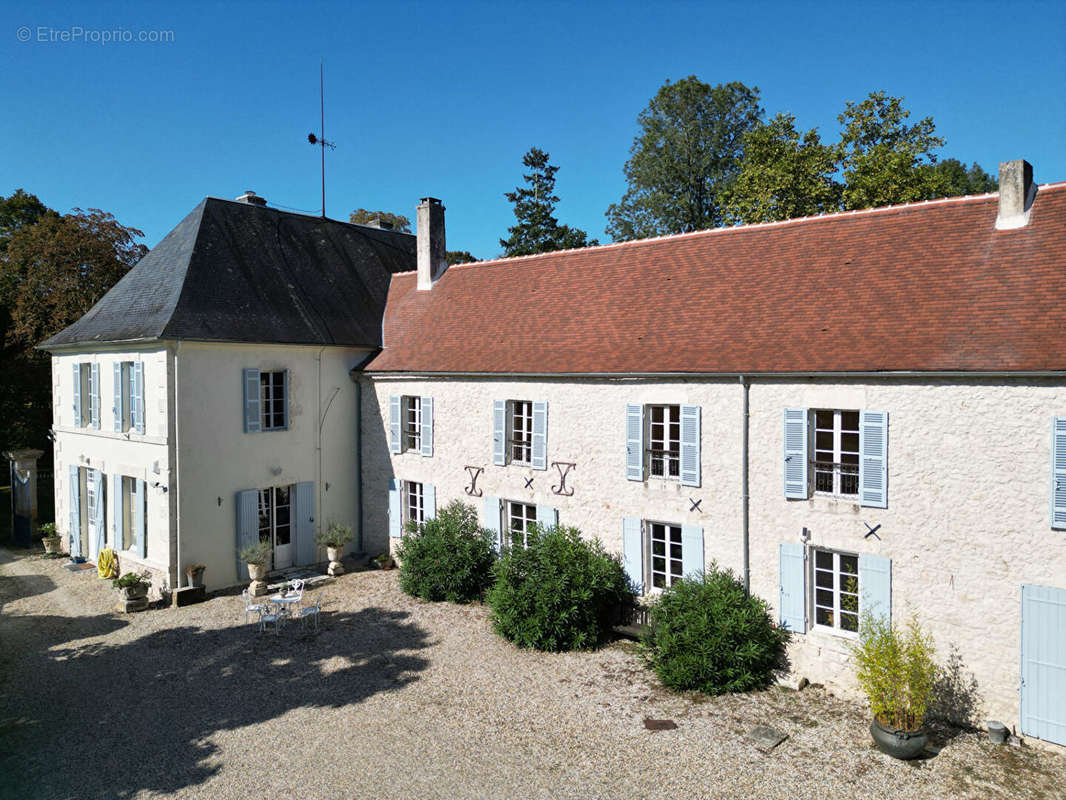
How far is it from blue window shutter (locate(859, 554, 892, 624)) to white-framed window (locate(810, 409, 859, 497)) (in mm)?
1068

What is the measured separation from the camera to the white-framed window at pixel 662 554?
13023 millimetres

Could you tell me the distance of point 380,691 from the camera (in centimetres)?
1133

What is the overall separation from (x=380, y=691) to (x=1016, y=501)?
32.4 feet

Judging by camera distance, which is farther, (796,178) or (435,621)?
(796,178)

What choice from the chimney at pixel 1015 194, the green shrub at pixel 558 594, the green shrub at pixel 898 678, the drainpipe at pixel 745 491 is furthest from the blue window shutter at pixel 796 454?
the chimney at pixel 1015 194

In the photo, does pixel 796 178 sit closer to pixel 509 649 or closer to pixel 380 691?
pixel 509 649

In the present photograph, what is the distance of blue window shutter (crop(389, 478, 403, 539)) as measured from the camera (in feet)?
58.8

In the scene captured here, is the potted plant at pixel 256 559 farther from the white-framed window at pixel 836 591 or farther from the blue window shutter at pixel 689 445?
the white-framed window at pixel 836 591

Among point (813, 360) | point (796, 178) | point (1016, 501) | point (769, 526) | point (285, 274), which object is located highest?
point (796, 178)

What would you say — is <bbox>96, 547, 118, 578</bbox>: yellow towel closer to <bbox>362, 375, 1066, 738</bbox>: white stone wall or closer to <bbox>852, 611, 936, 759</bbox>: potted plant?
<bbox>362, 375, 1066, 738</bbox>: white stone wall

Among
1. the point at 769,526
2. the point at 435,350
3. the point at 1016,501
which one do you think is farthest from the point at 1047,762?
the point at 435,350

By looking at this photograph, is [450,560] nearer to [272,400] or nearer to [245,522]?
[245,522]

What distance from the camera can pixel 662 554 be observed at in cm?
1328

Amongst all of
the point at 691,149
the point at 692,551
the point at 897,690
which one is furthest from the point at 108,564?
the point at 691,149
